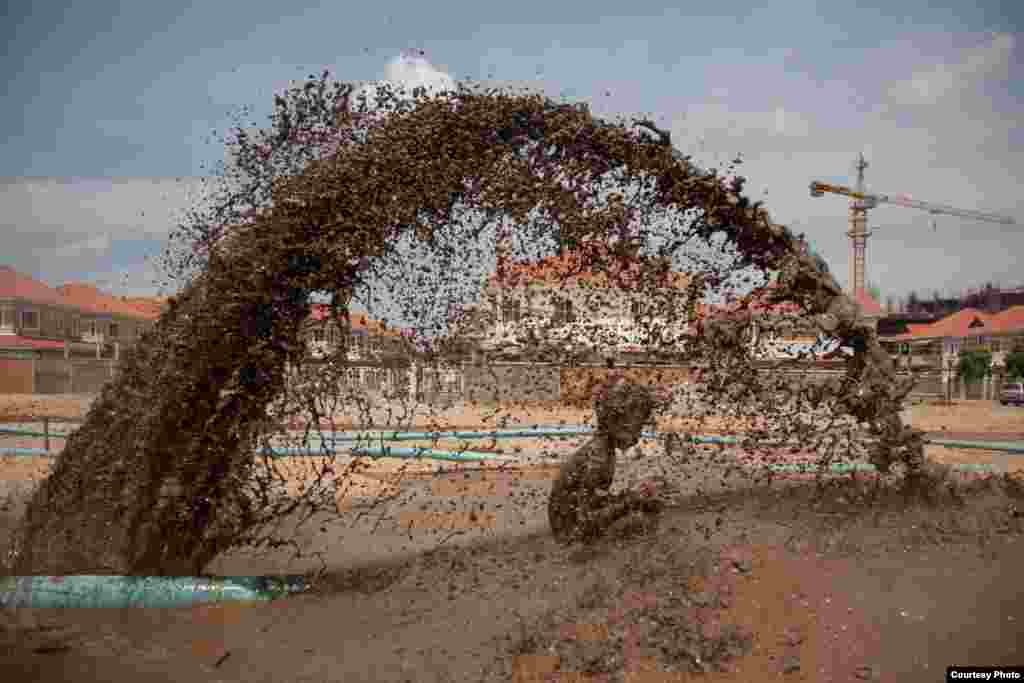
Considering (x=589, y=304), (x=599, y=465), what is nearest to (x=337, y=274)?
(x=589, y=304)

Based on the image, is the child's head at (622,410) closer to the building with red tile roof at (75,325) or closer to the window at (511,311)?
the window at (511,311)

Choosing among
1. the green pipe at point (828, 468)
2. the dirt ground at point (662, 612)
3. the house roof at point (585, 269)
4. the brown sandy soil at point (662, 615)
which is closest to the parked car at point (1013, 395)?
the green pipe at point (828, 468)

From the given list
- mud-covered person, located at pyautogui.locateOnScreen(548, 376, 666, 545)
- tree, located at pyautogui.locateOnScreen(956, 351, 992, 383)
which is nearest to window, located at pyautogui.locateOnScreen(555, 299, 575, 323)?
mud-covered person, located at pyautogui.locateOnScreen(548, 376, 666, 545)

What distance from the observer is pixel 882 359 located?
6.48 meters

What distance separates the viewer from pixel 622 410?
248 inches

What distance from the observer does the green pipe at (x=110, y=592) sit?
6086 mm

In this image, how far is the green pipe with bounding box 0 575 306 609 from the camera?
240 inches

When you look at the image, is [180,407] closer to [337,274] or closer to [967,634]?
[337,274]

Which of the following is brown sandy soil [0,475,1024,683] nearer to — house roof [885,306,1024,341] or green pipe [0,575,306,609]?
green pipe [0,575,306,609]

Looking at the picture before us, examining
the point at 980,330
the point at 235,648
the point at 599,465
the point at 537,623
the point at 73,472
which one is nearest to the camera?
the point at 537,623

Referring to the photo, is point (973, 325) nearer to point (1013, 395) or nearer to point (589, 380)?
point (1013, 395)

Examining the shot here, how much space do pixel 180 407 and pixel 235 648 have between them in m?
2.06

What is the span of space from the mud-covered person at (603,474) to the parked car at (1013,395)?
43.1 m

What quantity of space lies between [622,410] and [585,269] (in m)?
1.38
